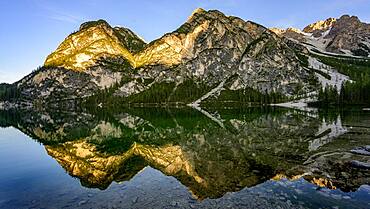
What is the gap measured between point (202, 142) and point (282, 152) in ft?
60.0

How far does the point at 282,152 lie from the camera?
47.6m

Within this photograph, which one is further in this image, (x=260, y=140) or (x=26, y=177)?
(x=260, y=140)

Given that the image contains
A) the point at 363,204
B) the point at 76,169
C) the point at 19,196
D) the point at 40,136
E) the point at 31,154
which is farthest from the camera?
the point at 40,136

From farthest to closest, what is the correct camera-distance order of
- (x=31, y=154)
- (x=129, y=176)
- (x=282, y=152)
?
(x=31, y=154), (x=282, y=152), (x=129, y=176)

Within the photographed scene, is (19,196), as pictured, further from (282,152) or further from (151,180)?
(282,152)

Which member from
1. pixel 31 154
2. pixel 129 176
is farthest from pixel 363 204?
pixel 31 154

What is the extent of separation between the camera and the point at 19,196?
31766 millimetres

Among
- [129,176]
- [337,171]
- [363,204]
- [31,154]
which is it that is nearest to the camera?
[363,204]

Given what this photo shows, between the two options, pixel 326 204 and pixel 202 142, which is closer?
pixel 326 204

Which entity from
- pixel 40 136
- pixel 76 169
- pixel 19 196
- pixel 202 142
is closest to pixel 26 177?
pixel 76 169

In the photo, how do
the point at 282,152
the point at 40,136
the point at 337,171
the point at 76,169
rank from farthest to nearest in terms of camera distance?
the point at 40,136, the point at 282,152, the point at 76,169, the point at 337,171

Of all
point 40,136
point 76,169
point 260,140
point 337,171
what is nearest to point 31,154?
point 76,169

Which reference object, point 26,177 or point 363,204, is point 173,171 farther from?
point 363,204

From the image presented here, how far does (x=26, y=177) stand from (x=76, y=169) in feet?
20.3
